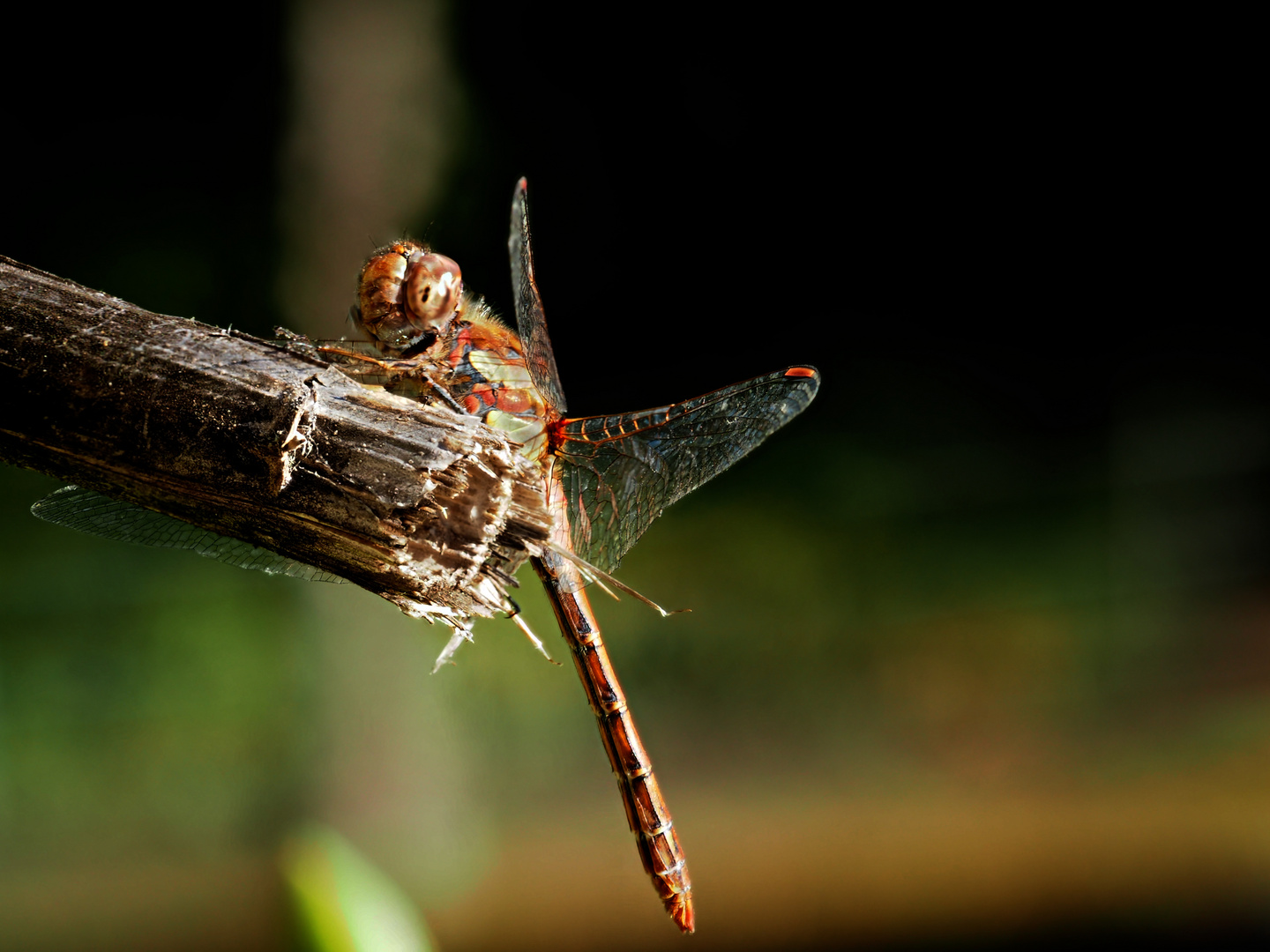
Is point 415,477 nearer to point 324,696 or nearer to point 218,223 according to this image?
point 324,696

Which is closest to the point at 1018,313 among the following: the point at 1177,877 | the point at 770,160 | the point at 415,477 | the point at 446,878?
the point at 770,160

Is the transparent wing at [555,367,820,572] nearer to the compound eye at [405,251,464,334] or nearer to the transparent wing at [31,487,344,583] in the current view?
the compound eye at [405,251,464,334]

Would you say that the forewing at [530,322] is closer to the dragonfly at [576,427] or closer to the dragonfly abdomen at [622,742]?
the dragonfly at [576,427]

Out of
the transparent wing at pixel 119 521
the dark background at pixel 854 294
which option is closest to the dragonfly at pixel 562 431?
the transparent wing at pixel 119 521

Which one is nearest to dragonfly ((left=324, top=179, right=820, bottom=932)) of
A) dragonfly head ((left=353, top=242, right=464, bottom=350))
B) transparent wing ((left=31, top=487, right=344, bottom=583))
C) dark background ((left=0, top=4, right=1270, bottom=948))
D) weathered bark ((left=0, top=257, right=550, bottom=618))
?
dragonfly head ((left=353, top=242, right=464, bottom=350))

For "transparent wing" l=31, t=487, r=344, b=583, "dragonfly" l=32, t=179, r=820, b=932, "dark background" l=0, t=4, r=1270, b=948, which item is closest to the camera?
"transparent wing" l=31, t=487, r=344, b=583

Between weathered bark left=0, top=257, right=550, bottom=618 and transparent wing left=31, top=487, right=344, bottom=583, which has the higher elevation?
transparent wing left=31, top=487, right=344, bottom=583

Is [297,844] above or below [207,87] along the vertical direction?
below
